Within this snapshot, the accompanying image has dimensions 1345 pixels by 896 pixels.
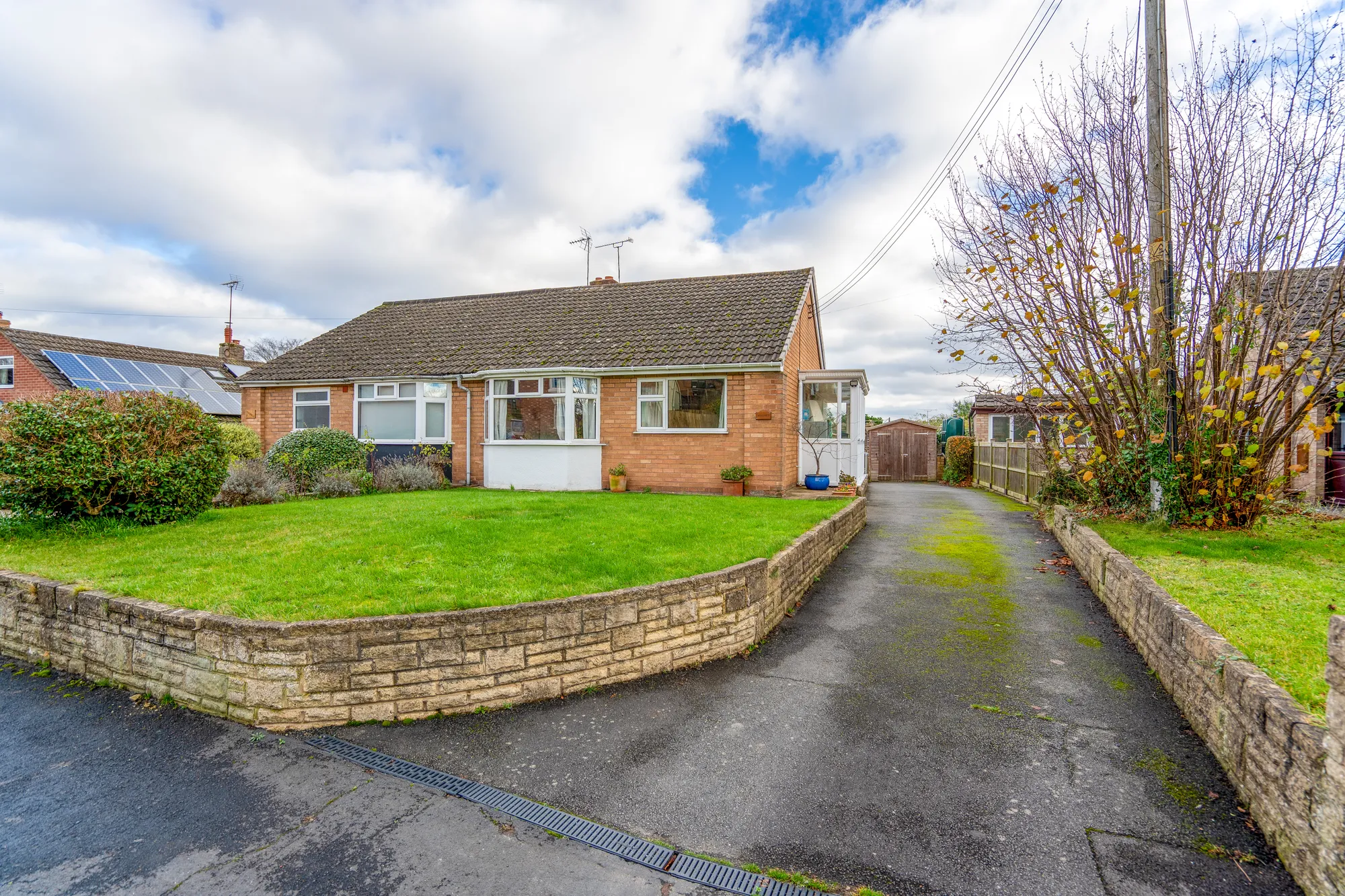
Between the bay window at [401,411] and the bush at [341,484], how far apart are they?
2.53m

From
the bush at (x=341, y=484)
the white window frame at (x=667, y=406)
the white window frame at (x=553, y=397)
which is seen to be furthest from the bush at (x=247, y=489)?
the white window frame at (x=667, y=406)

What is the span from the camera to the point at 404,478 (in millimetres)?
13375

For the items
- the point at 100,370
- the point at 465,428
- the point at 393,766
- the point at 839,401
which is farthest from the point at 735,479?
the point at 100,370

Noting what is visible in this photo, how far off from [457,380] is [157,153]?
21.5 ft

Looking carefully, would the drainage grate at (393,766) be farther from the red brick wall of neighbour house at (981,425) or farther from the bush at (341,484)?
the red brick wall of neighbour house at (981,425)

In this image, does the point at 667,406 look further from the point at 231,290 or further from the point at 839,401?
the point at 231,290

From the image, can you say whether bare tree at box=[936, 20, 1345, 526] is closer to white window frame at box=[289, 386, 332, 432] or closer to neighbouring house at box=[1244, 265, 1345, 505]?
neighbouring house at box=[1244, 265, 1345, 505]

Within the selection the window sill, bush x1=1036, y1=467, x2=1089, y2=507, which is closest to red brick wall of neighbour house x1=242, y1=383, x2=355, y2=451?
the window sill

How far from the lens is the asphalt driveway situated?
2.57m

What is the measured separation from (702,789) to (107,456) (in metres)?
7.89

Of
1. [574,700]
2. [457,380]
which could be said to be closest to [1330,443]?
[574,700]

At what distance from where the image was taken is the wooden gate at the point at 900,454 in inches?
1027

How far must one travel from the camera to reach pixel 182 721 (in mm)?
3877

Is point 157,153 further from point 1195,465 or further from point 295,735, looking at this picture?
point 1195,465
